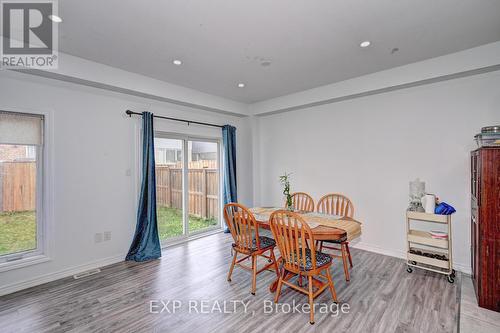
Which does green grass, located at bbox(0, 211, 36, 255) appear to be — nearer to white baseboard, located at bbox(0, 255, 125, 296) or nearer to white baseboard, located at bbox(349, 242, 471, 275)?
white baseboard, located at bbox(0, 255, 125, 296)

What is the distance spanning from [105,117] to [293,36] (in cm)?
286

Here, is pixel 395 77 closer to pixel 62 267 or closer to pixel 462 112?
pixel 462 112

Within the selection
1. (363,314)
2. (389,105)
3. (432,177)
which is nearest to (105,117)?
(363,314)

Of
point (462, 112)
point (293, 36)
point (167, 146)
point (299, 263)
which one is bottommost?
point (299, 263)

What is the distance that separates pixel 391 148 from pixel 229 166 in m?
2.98

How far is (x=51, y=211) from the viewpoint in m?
3.02

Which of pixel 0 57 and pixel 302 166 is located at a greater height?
pixel 0 57

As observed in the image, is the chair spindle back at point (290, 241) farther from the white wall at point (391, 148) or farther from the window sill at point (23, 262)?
the window sill at point (23, 262)

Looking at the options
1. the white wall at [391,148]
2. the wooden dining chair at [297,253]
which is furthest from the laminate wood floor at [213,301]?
the white wall at [391,148]

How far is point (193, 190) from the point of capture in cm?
479

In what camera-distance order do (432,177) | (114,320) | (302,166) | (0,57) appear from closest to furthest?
(114,320)
(0,57)
(432,177)
(302,166)

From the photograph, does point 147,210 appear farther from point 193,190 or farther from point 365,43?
point 365,43

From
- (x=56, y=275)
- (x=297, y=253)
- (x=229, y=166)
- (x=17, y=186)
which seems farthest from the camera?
(x=229, y=166)

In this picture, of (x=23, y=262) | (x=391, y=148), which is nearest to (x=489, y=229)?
(x=391, y=148)
